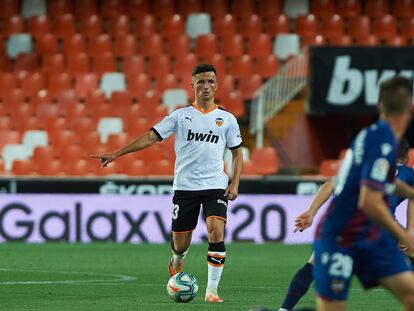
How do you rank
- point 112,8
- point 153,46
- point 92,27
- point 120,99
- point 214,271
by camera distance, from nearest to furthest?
point 214,271 < point 120,99 < point 153,46 < point 92,27 < point 112,8

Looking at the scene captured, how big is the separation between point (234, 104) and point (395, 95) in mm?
16774

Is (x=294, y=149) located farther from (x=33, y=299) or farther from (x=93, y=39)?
(x=33, y=299)

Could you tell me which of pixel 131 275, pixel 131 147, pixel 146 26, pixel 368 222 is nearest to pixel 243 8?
pixel 146 26

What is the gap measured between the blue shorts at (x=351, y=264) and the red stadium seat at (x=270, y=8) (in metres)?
19.1

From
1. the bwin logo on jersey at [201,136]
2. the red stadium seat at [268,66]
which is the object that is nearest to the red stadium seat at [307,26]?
the red stadium seat at [268,66]

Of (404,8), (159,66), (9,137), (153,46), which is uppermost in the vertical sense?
(404,8)

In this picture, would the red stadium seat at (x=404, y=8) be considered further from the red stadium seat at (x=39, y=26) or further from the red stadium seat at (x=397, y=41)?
the red stadium seat at (x=39, y=26)

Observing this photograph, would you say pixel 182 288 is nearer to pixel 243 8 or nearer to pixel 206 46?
pixel 206 46

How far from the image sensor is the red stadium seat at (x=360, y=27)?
2433cm

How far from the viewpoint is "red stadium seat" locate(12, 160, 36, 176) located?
21.3 m

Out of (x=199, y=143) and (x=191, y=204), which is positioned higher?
(x=199, y=143)

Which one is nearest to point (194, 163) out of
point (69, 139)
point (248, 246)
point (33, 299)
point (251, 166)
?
point (33, 299)

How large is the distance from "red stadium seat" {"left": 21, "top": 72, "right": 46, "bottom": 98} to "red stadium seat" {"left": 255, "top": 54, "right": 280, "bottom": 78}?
4619 millimetres

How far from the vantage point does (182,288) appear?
993cm
